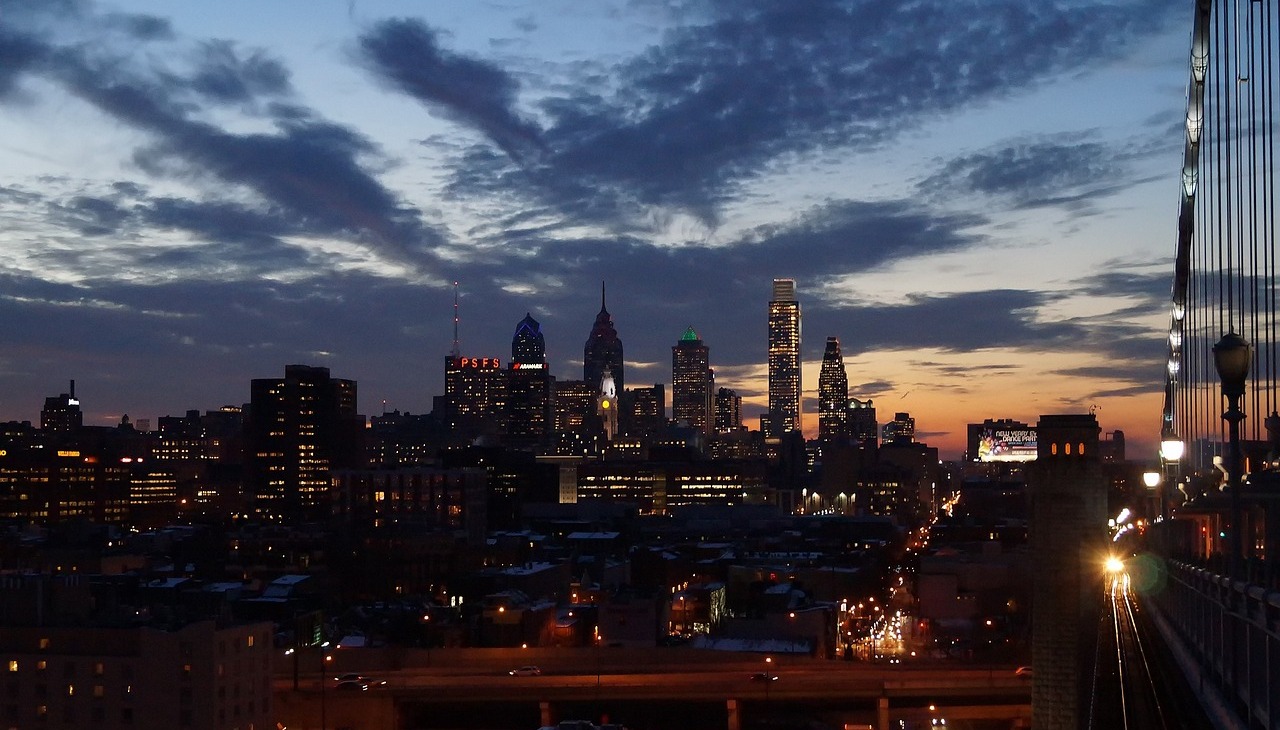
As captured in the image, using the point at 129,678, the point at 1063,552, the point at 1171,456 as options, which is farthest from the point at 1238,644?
the point at 1063,552

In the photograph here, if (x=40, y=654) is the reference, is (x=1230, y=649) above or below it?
above

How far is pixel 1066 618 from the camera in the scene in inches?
1736

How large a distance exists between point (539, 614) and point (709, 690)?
23496mm

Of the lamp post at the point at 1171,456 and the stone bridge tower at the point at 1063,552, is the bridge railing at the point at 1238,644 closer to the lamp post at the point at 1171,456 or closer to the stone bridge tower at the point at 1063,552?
the lamp post at the point at 1171,456

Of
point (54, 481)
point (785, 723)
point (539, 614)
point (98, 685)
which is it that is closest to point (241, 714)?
point (98, 685)

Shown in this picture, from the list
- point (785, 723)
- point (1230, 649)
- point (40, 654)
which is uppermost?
point (1230, 649)

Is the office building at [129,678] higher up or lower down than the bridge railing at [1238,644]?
lower down

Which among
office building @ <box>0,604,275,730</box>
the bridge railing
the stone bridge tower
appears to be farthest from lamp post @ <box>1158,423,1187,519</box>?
office building @ <box>0,604,275,730</box>

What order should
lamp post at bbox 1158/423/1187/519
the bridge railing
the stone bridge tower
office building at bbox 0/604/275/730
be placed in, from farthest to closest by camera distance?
the stone bridge tower, office building at bbox 0/604/275/730, lamp post at bbox 1158/423/1187/519, the bridge railing

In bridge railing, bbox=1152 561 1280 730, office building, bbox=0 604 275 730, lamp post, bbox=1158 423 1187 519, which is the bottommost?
office building, bbox=0 604 275 730

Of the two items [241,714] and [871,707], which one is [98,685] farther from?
[871,707]

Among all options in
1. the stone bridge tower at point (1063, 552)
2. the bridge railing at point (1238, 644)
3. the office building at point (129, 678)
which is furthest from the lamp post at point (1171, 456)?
the office building at point (129, 678)

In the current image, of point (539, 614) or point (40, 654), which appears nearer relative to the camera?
point (40, 654)

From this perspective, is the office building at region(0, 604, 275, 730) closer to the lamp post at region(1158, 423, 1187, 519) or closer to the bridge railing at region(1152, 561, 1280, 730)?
the lamp post at region(1158, 423, 1187, 519)
